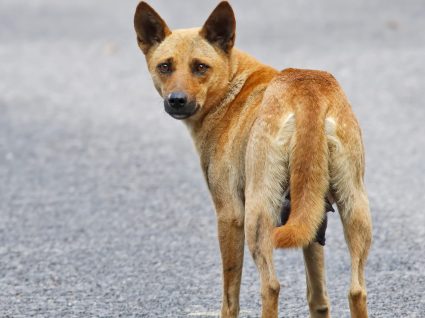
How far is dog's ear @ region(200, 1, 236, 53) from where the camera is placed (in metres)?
5.96

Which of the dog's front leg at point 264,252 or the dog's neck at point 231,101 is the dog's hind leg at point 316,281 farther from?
the dog's neck at point 231,101

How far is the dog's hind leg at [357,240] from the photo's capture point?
477cm

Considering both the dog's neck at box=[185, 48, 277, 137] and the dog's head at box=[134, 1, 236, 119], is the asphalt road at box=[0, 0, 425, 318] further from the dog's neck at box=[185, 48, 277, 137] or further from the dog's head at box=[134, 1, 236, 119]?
the dog's head at box=[134, 1, 236, 119]

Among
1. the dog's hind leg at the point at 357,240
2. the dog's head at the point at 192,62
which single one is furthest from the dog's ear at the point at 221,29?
the dog's hind leg at the point at 357,240

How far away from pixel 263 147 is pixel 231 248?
79 cm

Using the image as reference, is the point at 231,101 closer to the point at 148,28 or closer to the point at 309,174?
the point at 148,28

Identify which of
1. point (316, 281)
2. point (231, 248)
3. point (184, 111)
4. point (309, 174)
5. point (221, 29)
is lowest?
point (316, 281)

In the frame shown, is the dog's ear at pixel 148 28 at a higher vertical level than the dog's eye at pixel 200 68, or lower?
higher

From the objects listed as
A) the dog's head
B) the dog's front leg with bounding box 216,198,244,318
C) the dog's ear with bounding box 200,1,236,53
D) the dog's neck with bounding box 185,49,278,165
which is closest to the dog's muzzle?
the dog's head

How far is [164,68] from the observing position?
592 centimetres

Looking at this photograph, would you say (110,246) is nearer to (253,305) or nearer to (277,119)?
(253,305)

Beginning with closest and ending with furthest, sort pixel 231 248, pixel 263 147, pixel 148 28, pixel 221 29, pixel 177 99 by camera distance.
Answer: pixel 263 147, pixel 231 248, pixel 177 99, pixel 221 29, pixel 148 28

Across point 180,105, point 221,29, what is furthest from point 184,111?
point 221,29

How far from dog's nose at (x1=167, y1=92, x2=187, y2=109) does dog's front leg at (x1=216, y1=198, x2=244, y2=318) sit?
2.07ft
